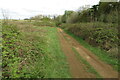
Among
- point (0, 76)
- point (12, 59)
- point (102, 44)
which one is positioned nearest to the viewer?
point (0, 76)

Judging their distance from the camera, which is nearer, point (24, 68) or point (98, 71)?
point (24, 68)

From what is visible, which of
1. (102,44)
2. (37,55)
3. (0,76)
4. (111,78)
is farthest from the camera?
(102,44)

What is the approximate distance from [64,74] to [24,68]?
6.21 ft

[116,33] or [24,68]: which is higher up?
[116,33]

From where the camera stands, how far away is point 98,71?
3818mm

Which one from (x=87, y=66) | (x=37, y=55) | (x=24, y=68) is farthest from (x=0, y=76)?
(x=87, y=66)

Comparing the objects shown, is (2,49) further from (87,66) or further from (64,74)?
(87,66)

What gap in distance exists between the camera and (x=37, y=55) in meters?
4.79

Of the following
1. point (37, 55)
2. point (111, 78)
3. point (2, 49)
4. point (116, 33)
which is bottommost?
point (111, 78)

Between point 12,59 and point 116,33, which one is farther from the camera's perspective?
point 116,33

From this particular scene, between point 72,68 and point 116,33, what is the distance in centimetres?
680

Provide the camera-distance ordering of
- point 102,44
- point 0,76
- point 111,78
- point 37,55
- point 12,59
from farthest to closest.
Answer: point 102,44, point 37,55, point 12,59, point 111,78, point 0,76

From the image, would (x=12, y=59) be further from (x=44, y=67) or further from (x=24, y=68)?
(x=44, y=67)

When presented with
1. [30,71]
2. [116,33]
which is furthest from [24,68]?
[116,33]
